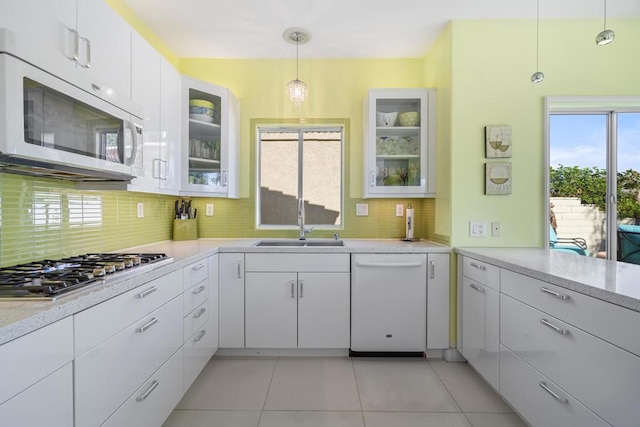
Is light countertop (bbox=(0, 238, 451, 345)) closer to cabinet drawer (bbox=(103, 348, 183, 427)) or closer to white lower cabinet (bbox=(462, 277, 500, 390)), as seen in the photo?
cabinet drawer (bbox=(103, 348, 183, 427))

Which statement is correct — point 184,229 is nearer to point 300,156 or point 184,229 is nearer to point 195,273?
point 195,273

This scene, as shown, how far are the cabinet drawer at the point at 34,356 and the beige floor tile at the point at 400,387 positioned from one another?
1.58m

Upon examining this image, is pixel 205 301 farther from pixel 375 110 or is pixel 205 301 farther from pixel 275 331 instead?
pixel 375 110

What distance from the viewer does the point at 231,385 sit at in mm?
2062

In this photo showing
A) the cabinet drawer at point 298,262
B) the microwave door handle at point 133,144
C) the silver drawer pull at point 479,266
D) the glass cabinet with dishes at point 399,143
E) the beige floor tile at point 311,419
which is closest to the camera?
the microwave door handle at point 133,144

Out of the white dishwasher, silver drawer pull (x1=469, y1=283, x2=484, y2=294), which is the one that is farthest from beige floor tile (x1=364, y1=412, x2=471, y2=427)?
silver drawer pull (x1=469, y1=283, x2=484, y2=294)

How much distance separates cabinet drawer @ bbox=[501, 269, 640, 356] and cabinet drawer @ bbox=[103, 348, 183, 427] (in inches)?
73.2

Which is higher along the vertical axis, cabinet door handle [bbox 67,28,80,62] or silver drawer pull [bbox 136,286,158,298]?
cabinet door handle [bbox 67,28,80,62]

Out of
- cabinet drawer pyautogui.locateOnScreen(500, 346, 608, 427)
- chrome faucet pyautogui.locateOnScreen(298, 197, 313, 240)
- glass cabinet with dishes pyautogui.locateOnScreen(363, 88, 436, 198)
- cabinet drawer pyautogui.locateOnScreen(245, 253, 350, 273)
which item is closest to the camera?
cabinet drawer pyautogui.locateOnScreen(500, 346, 608, 427)

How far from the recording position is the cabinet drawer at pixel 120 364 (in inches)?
40.6

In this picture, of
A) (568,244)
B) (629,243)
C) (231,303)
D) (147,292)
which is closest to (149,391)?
(147,292)

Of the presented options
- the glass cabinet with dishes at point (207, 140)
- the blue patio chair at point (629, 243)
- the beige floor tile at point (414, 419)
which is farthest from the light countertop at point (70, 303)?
the blue patio chair at point (629, 243)

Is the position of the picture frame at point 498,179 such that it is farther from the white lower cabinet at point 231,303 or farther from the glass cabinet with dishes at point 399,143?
the white lower cabinet at point 231,303

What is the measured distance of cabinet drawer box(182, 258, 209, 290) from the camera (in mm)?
1847
